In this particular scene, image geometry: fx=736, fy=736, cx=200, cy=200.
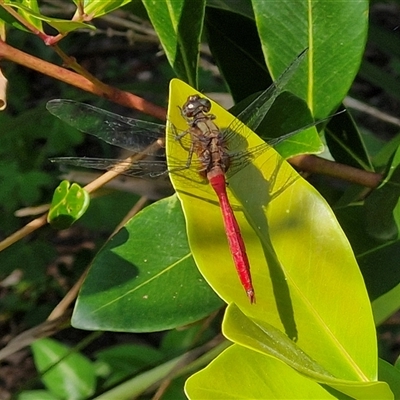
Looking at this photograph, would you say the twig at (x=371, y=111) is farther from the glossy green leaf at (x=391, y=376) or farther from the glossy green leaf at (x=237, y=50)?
the glossy green leaf at (x=391, y=376)

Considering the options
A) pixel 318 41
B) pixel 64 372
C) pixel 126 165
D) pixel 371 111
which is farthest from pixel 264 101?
pixel 64 372

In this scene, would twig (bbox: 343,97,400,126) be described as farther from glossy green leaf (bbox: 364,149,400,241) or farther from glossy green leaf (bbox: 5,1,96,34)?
glossy green leaf (bbox: 5,1,96,34)

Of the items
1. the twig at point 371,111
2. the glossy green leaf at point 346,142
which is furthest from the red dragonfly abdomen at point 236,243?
the twig at point 371,111

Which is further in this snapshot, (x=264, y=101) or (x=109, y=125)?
(x=109, y=125)

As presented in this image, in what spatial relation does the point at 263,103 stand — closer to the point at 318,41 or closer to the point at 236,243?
the point at 318,41

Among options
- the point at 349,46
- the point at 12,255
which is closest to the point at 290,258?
the point at 349,46
